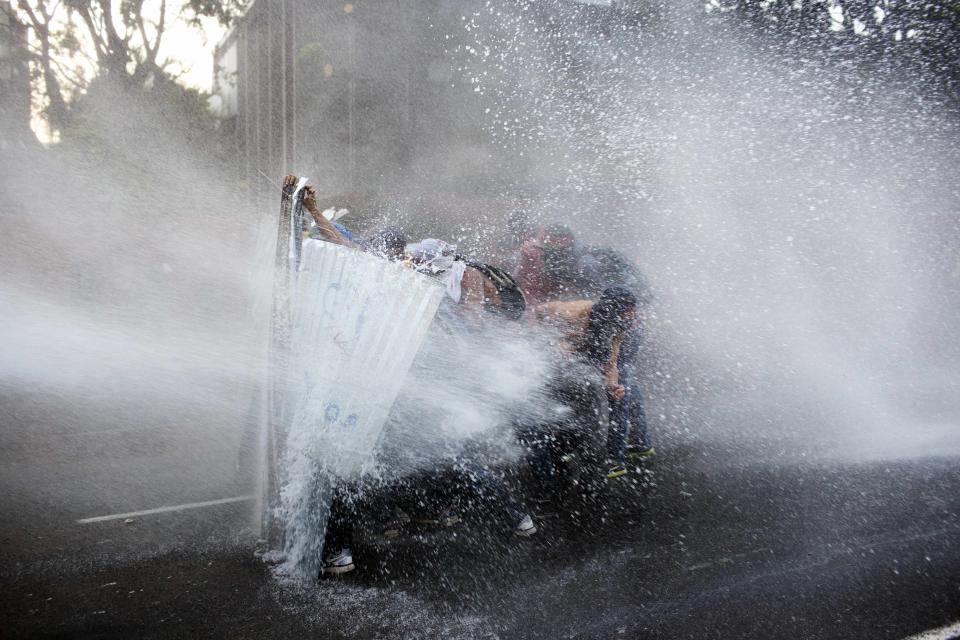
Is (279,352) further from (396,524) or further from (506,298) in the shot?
(506,298)

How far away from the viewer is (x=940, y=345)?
7004 millimetres

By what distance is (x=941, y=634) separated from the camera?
Answer: 2537 mm

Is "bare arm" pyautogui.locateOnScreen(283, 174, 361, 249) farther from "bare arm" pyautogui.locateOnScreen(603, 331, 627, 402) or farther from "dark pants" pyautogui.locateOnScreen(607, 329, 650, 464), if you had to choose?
"dark pants" pyautogui.locateOnScreen(607, 329, 650, 464)

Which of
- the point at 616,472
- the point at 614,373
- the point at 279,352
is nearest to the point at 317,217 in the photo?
the point at 279,352

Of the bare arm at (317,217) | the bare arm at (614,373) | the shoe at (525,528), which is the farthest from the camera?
the bare arm at (614,373)

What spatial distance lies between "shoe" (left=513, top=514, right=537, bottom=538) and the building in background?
911 cm

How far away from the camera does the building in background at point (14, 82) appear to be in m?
7.80

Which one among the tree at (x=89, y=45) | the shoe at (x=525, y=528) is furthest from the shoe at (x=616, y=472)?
the tree at (x=89, y=45)

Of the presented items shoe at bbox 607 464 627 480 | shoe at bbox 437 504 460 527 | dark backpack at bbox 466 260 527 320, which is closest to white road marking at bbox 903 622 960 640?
shoe at bbox 607 464 627 480

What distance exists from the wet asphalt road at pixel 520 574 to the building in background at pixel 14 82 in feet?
22.8

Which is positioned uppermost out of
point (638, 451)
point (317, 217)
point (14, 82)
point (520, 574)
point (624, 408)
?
point (14, 82)

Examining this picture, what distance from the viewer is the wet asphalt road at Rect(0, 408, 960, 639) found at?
2342 mm

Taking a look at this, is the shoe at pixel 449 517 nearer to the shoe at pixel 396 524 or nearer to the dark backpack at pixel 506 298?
the shoe at pixel 396 524

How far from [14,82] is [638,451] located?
386 inches
